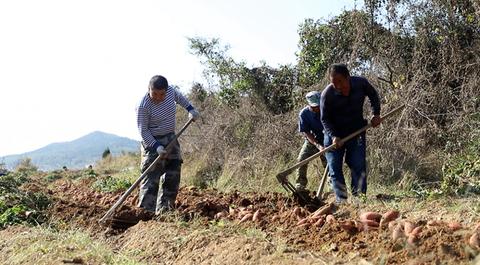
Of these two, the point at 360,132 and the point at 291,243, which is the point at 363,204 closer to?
the point at 360,132

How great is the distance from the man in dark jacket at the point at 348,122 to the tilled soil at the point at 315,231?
57 cm

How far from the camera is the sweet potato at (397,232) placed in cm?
340

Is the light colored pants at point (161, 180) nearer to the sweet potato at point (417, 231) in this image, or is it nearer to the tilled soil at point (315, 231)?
the tilled soil at point (315, 231)

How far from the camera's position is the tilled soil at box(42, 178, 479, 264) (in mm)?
3109

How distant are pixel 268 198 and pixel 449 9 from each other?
4131 mm

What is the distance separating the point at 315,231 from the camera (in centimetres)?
417

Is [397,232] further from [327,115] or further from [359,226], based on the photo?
[327,115]

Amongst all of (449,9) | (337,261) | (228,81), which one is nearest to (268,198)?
(337,261)

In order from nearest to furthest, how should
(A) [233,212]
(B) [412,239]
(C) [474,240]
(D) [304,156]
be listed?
1. (C) [474,240]
2. (B) [412,239]
3. (A) [233,212]
4. (D) [304,156]

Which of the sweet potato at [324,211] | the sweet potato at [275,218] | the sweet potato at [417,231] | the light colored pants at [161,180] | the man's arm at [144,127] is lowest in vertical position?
the sweet potato at [324,211]

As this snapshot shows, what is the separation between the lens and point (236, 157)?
34.1 ft

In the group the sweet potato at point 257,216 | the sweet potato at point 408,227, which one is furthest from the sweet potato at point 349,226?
the sweet potato at point 257,216

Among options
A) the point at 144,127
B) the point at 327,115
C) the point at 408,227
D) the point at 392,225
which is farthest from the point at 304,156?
the point at 408,227

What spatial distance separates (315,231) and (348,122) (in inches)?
80.5
